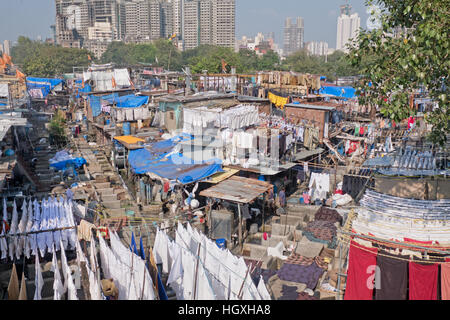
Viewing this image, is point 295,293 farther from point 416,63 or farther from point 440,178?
point 416,63

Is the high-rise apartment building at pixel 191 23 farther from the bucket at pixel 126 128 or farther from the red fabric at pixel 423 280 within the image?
the red fabric at pixel 423 280

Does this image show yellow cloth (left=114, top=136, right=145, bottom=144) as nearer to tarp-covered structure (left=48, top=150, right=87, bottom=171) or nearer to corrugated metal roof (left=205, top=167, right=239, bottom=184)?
tarp-covered structure (left=48, top=150, right=87, bottom=171)

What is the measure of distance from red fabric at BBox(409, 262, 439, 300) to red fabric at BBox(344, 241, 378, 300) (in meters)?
0.67

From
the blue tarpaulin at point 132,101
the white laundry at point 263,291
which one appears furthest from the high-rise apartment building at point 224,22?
the white laundry at point 263,291

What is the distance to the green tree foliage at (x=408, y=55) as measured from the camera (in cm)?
698

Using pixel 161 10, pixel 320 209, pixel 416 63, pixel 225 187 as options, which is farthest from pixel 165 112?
pixel 161 10

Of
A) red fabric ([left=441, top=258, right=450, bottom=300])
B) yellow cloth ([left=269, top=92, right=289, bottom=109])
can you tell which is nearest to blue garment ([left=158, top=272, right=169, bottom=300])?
red fabric ([left=441, top=258, right=450, bottom=300])

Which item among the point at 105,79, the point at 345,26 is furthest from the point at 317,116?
the point at 345,26

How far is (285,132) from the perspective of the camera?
17047 millimetres

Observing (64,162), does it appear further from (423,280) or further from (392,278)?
(423,280)

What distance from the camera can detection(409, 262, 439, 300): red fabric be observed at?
23.5 ft

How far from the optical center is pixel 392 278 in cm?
734

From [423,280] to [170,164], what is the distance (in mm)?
10328

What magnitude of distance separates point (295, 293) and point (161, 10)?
129154 mm
